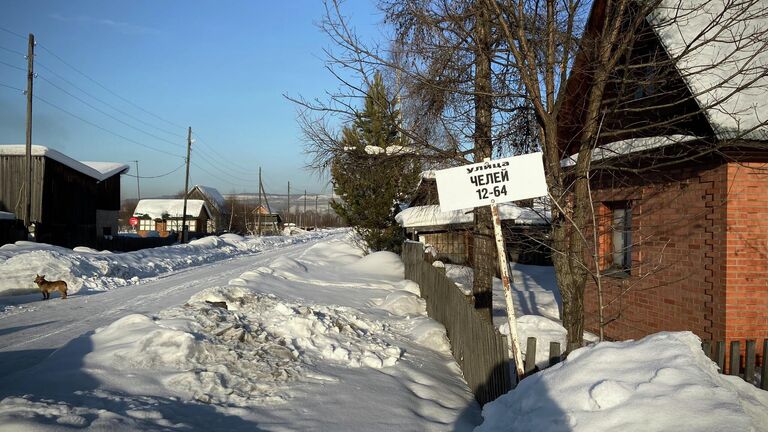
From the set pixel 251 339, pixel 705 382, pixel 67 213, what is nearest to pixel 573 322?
pixel 705 382

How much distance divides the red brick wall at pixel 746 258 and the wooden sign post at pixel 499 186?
3698mm

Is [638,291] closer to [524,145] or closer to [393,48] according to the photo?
[524,145]

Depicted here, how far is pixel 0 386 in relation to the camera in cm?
515

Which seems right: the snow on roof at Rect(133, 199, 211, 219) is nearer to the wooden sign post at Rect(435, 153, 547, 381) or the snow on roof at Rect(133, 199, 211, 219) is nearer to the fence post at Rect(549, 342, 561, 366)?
the wooden sign post at Rect(435, 153, 547, 381)

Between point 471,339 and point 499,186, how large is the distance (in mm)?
2332

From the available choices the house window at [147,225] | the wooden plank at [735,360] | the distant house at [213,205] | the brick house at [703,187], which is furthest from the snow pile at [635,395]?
the house window at [147,225]

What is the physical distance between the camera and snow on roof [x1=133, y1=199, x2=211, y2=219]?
68.7 metres

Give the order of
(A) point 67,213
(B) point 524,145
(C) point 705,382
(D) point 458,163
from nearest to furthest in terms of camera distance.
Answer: (C) point 705,382
(D) point 458,163
(B) point 524,145
(A) point 67,213

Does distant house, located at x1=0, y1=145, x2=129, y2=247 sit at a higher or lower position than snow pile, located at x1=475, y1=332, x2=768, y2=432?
higher

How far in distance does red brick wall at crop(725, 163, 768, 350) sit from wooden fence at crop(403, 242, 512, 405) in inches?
129

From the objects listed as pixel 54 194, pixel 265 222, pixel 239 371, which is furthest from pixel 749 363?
pixel 265 222

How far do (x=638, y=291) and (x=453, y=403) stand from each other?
4.39 m

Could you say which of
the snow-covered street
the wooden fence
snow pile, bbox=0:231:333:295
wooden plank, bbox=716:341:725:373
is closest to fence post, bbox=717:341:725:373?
wooden plank, bbox=716:341:725:373

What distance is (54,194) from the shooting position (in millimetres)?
32062
